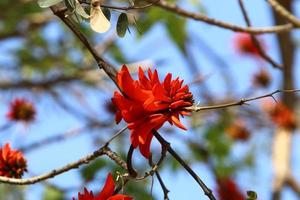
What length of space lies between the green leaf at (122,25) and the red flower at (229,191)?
78 cm

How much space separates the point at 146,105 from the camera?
819mm

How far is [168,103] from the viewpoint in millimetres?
833

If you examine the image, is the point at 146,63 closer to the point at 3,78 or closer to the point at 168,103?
the point at 3,78

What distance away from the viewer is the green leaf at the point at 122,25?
36.3 inches

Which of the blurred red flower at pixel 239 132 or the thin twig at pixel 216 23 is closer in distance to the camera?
the thin twig at pixel 216 23

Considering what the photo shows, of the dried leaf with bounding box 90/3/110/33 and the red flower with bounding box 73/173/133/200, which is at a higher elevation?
the dried leaf with bounding box 90/3/110/33

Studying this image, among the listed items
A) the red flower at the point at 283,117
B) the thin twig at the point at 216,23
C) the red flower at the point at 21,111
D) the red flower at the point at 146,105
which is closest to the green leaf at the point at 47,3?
the red flower at the point at 146,105

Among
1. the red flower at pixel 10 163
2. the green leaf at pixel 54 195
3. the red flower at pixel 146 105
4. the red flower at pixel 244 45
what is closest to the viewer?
the red flower at pixel 146 105

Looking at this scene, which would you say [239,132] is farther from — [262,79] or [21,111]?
[21,111]

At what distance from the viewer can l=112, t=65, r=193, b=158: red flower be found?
0.82 meters

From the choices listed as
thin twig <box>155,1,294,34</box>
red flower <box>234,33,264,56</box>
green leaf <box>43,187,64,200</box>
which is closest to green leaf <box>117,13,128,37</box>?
thin twig <box>155,1,294,34</box>

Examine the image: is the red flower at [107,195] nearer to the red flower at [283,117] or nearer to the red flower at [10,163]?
the red flower at [10,163]

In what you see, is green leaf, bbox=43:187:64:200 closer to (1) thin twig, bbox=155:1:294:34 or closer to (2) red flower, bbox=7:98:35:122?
(2) red flower, bbox=7:98:35:122

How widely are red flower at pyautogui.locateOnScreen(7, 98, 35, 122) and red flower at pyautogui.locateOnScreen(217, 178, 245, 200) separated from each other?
1.56 feet
